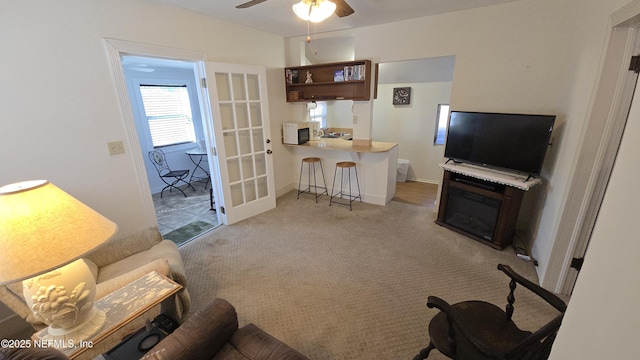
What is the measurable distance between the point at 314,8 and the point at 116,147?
2.15 metres

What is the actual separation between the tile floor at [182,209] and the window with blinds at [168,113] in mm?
1037

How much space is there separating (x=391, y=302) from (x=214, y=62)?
3.12 metres

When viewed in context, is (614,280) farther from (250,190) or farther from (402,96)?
(402,96)

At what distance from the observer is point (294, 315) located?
198 centimetres

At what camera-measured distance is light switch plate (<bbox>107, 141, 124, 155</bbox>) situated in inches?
91.8

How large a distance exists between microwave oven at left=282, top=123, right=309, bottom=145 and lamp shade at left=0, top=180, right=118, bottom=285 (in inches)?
127

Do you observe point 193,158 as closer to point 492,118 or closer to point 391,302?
point 391,302

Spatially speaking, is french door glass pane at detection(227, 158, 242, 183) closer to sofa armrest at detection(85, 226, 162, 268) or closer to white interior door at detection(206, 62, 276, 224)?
white interior door at detection(206, 62, 276, 224)

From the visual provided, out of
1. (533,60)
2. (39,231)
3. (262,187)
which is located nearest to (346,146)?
(262,187)

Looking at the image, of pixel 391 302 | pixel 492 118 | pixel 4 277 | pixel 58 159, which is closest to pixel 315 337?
pixel 391 302

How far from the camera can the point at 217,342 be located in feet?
4.03

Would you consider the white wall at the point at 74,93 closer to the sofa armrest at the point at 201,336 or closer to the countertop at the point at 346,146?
the sofa armrest at the point at 201,336

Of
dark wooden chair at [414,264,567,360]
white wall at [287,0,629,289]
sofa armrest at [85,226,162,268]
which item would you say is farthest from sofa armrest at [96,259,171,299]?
white wall at [287,0,629,289]

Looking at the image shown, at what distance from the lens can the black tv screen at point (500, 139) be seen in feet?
7.88
